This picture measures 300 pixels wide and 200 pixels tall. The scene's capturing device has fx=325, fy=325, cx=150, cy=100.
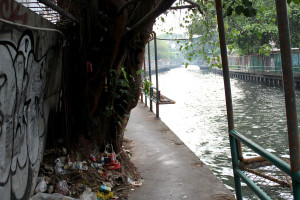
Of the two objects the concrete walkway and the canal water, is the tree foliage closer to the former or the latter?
the concrete walkway

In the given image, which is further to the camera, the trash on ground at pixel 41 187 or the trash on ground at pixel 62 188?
the trash on ground at pixel 62 188

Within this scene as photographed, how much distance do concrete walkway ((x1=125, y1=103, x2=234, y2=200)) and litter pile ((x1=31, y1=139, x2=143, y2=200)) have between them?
279 millimetres

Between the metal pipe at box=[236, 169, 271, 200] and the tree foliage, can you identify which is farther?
the tree foliage

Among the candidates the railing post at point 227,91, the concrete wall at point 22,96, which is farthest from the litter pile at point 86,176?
the railing post at point 227,91

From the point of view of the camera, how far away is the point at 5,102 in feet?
9.49

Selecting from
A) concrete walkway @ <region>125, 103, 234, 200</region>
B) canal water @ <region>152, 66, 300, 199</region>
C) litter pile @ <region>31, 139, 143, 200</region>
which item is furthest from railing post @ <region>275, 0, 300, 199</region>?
canal water @ <region>152, 66, 300, 199</region>

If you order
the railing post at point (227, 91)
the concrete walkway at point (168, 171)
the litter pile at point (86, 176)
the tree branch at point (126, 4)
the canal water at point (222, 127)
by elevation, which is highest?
the tree branch at point (126, 4)

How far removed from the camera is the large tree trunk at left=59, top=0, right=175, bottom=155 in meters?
4.92

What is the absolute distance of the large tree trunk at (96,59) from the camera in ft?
16.1

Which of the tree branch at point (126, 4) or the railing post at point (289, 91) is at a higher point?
the tree branch at point (126, 4)

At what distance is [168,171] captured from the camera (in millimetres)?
5859

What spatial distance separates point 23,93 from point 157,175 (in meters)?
2.99

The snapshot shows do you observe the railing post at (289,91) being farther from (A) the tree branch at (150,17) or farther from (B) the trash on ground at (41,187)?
(B) the trash on ground at (41,187)

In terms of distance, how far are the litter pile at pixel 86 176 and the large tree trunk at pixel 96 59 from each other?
0.30 meters
